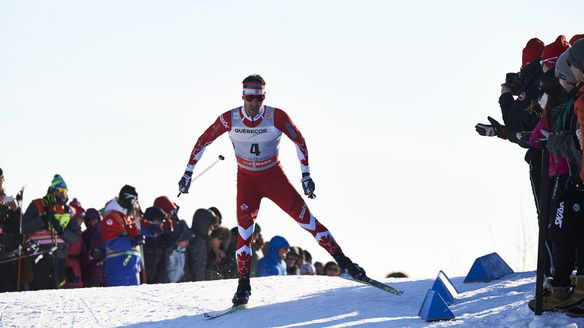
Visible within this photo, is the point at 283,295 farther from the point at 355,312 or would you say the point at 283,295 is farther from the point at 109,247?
Answer: the point at 109,247

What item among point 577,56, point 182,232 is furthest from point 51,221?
point 577,56

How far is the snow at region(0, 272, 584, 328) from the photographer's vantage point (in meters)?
8.41

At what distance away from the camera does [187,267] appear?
1405cm

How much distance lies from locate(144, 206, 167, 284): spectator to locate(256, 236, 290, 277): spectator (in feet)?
5.76

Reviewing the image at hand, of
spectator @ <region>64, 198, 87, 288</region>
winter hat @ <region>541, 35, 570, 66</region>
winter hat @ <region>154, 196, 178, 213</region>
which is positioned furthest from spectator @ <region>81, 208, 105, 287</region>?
winter hat @ <region>541, 35, 570, 66</region>

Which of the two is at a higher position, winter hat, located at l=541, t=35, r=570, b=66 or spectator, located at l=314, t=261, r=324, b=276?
winter hat, located at l=541, t=35, r=570, b=66

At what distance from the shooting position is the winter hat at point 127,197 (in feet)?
43.7

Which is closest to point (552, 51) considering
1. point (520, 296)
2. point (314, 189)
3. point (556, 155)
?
point (556, 155)

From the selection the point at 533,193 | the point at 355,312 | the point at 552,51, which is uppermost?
the point at 552,51

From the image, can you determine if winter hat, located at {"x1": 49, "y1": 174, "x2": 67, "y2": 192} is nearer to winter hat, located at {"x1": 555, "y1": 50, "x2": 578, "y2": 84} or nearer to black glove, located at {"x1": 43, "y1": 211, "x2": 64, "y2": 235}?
black glove, located at {"x1": 43, "y1": 211, "x2": 64, "y2": 235}

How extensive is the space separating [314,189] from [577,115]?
3643 millimetres

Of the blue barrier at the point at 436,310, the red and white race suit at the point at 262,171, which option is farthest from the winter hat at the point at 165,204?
the blue barrier at the point at 436,310

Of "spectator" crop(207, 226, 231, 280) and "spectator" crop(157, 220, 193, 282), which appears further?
"spectator" crop(207, 226, 231, 280)

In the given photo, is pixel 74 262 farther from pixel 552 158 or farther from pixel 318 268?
pixel 552 158
